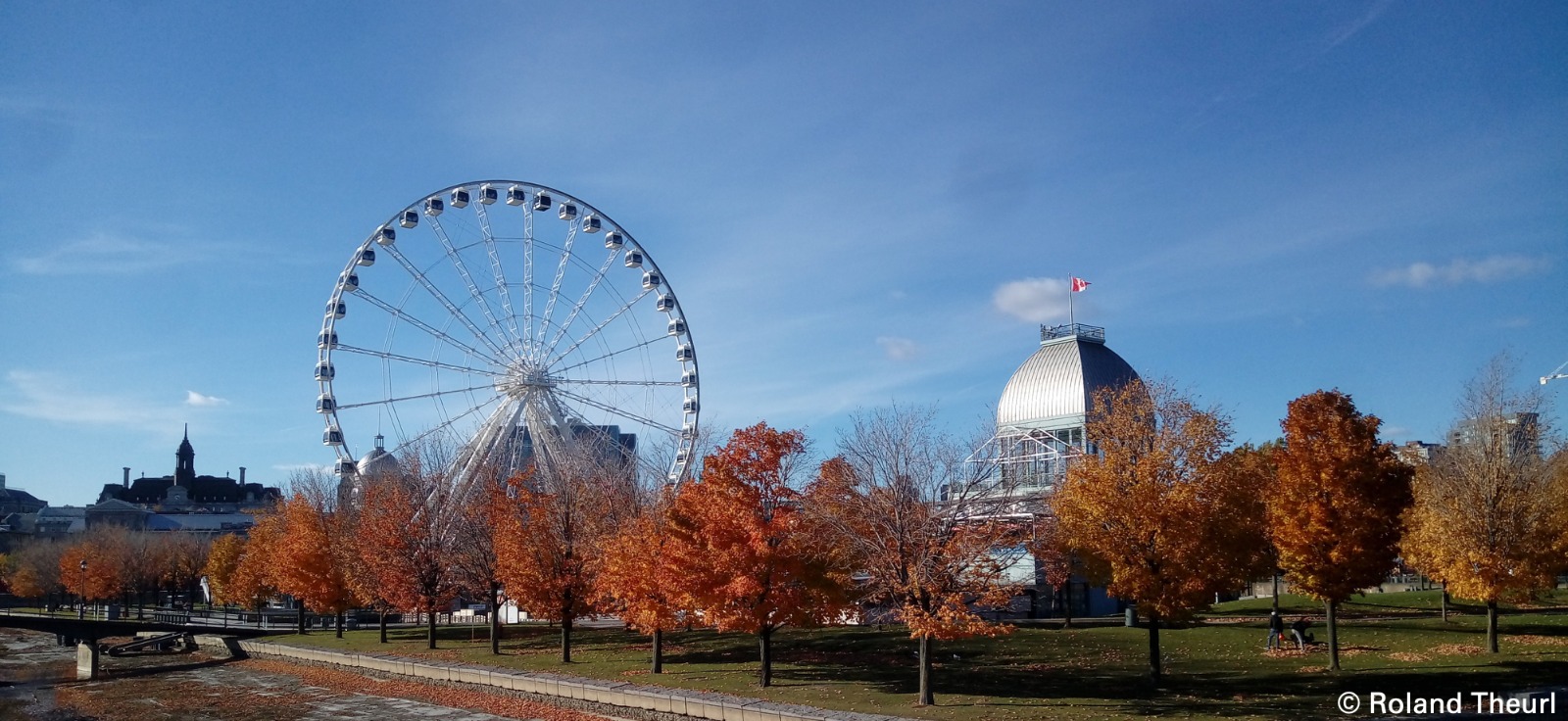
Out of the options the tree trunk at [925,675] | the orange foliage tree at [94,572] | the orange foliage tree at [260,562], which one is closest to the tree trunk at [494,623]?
the orange foliage tree at [260,562]

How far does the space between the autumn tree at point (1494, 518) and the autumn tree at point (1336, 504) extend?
115 inches

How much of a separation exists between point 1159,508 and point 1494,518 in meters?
12.4

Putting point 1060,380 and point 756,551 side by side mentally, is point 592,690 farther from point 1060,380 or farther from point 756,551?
point 1060,380

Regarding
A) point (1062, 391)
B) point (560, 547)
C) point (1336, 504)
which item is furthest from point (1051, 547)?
point (1062, 391)

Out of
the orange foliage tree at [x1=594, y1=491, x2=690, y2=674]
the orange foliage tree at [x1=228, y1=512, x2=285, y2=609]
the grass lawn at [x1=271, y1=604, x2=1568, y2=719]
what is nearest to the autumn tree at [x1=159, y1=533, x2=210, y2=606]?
the orange foliage tree at [x1=228, y1=512, x2=285, y2=609]

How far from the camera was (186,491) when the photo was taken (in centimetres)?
18025

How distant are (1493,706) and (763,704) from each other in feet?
49.7

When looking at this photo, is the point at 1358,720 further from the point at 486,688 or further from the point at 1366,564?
the point at 486,688

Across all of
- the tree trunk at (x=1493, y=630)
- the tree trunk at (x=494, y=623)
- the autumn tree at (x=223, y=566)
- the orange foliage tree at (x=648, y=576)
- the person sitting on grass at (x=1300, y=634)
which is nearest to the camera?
the tree trunk at (x=1493, y=630)

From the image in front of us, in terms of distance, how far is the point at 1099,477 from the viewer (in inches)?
1015

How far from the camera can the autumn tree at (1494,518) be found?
30312 millimetres

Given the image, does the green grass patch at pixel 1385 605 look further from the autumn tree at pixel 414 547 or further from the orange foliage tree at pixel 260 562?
the orange foliage tree at pixel 260 562

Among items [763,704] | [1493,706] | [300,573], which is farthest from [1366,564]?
[300,573]

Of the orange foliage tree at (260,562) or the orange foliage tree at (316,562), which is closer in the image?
the orange foliage tree at (316,562)
